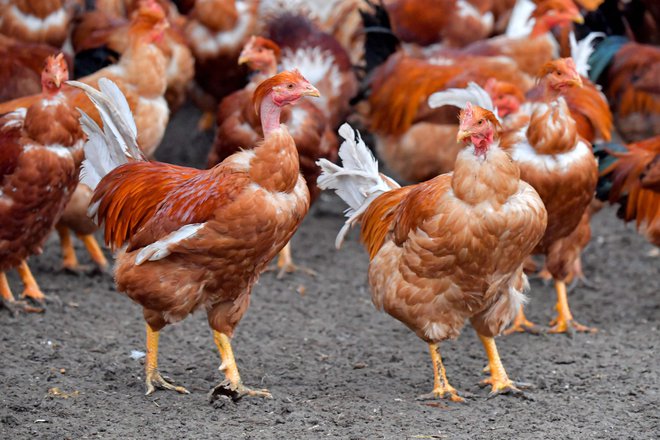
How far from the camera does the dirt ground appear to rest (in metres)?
4.60

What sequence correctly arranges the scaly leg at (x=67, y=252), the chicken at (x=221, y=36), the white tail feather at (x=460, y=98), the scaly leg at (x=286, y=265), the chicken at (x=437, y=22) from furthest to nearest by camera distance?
the chicken at (x=437, y=22), the chicken at (x=221, y=36), the scaly leg at (x=286, y=265), the scaly leg at (x=67, y=252), the white tail feather at (x=460, y=98)

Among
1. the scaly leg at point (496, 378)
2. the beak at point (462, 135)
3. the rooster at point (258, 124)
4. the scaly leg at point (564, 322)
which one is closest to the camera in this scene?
the beak at point (462, 135)

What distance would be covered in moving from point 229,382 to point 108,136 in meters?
1.46

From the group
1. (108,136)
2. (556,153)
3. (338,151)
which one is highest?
(108,136)

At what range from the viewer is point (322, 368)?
557 cm

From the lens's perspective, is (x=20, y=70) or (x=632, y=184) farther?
(x=20, y=70)

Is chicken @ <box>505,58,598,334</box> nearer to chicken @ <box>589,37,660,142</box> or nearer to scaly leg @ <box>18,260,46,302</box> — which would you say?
chicken @ <box>589,37,660,142</box>

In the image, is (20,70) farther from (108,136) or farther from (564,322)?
(564,322)

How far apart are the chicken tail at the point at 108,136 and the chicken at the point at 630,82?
4628 mm

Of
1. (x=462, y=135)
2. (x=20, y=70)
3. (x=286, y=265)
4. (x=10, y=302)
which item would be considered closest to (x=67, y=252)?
(x=10, y=302)

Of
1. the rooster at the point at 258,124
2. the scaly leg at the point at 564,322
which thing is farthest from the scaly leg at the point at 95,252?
the scaly leg at the point at 564,322

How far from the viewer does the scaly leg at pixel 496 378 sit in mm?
5117

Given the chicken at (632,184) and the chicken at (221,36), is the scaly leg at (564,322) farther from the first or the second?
the chicken at (221,36)

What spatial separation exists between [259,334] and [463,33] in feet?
14.4
